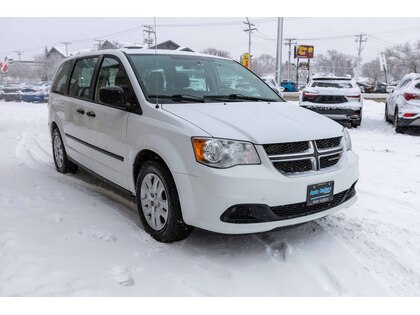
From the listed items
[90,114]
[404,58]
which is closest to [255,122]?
[90,114]

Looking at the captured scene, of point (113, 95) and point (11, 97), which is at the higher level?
point (113, 95)

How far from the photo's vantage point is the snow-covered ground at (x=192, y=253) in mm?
2820

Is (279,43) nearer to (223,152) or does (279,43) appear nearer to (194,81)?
(194,81)

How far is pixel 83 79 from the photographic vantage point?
5070 mm

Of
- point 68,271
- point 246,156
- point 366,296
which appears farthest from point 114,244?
Result: point 366,296

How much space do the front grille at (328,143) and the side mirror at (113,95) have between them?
5.96ft

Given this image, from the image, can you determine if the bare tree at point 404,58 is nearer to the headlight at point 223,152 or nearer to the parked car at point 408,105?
the parked car at point 408,105

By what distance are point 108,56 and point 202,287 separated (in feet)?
9.27

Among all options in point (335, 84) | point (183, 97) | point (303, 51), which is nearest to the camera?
point (183, 97)

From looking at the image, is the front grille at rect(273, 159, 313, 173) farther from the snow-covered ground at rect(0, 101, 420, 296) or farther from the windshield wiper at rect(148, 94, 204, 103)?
the windshield wiper at rect(148, 94, 204, 103)

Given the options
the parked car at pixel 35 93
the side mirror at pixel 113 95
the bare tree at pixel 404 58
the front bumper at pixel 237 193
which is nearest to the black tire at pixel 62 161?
the side mirror at pixel 113 95

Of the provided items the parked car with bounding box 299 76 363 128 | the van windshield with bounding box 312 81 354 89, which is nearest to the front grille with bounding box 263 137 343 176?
the parked car with bounding box 299 76 363 128

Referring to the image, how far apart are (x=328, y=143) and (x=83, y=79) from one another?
125 inches

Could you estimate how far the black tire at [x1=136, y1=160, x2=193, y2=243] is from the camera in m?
3.26
